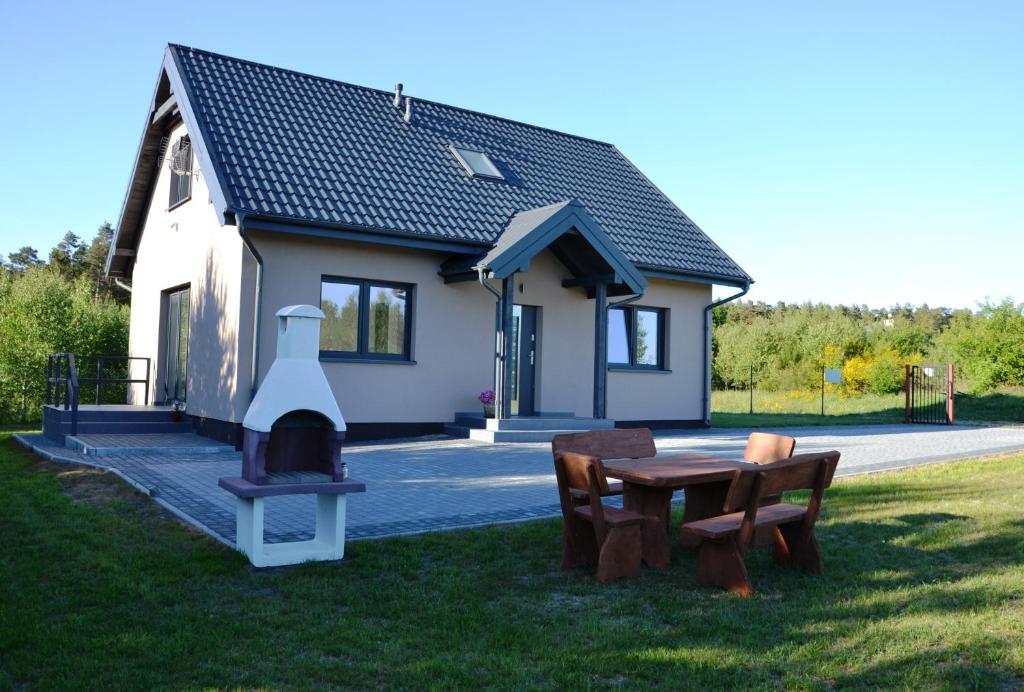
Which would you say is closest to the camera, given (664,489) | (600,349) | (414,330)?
(664,489)

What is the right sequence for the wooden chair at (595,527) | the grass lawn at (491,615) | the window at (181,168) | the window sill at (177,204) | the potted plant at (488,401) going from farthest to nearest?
1. the window at (181,168)
2. the window sill at (177,204)
3. the potted plant at (488,401)
4. the wooden chair at (595,527)
5. the grass lawn at (491,615)

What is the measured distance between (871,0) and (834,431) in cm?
872

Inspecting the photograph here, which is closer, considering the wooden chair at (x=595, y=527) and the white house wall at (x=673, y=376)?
the wooden chair at (x=595, y=527)

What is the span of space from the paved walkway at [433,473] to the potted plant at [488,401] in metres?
0.98

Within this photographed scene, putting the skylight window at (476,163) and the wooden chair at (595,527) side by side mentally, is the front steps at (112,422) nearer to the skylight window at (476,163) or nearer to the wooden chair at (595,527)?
the skylight window at (476,163)

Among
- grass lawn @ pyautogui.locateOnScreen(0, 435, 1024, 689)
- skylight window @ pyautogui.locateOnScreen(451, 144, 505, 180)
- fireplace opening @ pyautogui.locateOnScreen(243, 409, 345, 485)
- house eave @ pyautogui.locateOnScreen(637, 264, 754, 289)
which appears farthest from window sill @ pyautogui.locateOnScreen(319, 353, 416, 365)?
fireplace opening @ pyautogui.locateOnScreen(243, 409, 345, 485)

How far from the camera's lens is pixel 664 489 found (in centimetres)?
622

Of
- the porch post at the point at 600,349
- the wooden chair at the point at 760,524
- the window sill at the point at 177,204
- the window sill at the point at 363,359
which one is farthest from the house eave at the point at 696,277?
the wooden chair at the point at 760,524

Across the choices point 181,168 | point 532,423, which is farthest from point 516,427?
point 181,168

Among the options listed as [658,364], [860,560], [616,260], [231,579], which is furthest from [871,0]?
[231,579]

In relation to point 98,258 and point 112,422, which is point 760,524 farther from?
point 98,258

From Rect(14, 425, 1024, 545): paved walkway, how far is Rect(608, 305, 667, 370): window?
1.82m

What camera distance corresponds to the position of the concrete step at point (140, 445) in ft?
37.7

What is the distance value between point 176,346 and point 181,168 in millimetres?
3454
